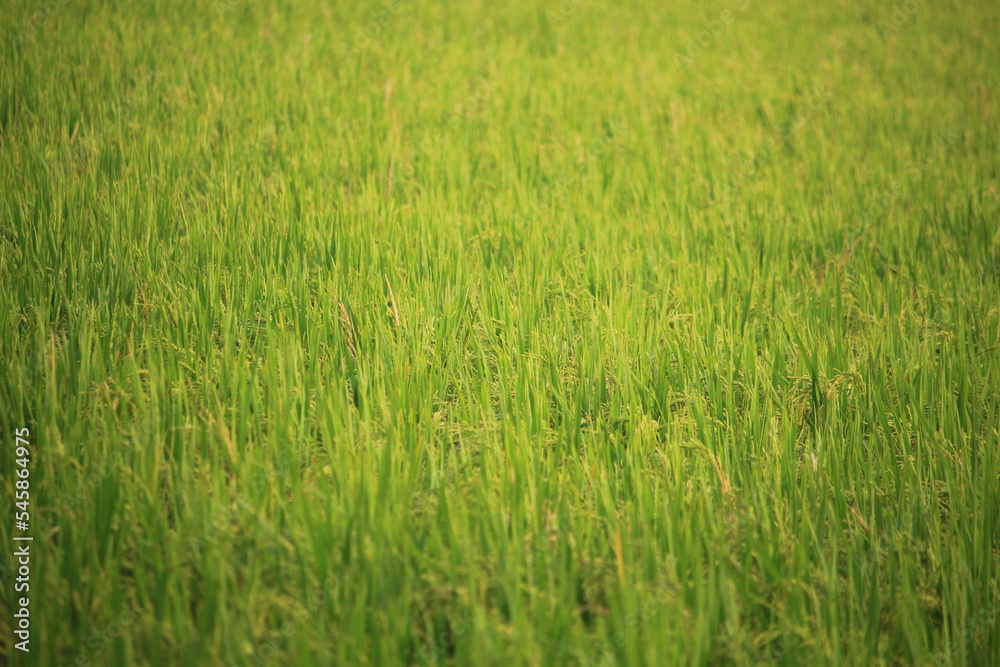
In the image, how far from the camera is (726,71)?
559cm

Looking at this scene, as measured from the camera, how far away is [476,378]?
6.35 ft

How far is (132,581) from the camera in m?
1.28

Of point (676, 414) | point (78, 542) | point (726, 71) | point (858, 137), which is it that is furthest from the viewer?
point (726, 71)

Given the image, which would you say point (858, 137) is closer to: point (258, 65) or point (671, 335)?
point (671, 335)

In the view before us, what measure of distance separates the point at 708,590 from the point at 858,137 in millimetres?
4043

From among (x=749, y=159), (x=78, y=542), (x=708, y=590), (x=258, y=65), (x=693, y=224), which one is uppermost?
(x=258, y=65)

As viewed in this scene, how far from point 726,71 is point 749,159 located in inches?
86.0

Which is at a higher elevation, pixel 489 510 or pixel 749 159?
pixel 749 159

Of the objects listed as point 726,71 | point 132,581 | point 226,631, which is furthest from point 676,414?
point 726,71

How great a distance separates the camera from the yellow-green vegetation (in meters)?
1.22

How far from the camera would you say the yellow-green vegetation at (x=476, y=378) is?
1.22 meters

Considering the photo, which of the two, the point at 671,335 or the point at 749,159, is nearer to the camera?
the point at 671,335

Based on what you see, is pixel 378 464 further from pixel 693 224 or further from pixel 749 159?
pixel 749 159

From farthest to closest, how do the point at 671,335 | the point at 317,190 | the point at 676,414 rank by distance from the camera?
the point at 317,190
the point at 671,335
the point at 676,414
